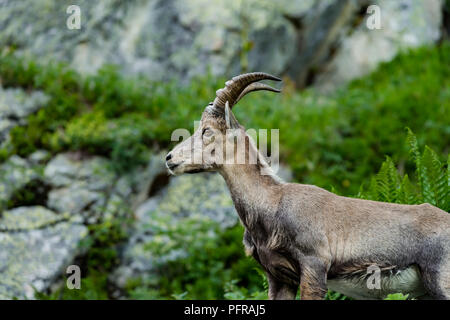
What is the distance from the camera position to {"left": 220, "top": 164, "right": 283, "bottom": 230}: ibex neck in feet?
13.9

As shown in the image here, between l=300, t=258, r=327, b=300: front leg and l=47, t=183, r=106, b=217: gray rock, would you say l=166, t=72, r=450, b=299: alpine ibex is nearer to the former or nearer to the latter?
l=300, t=258, r=327, b=300: front leg

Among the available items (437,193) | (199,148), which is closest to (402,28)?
(437,193)

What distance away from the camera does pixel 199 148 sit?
441 cm

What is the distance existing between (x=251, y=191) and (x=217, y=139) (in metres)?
0.50

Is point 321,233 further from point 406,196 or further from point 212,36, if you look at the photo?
point 212,36

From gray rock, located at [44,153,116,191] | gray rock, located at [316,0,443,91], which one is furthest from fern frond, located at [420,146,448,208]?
gray rock, located at [316,0,443,91]

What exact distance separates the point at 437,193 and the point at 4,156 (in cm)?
777

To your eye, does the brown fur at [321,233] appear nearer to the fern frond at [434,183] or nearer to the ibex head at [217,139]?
the ibex head at [217,139]

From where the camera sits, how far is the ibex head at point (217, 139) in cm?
436

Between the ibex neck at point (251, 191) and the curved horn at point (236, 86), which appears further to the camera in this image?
the curved horn at point (236, 86)

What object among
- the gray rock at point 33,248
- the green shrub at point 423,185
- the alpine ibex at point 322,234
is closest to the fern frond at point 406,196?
the green shrub at point 423,185

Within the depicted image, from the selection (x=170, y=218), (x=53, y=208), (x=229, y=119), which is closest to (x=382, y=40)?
(x=170, y=218)

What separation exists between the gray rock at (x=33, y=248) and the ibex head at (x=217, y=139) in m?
5.14

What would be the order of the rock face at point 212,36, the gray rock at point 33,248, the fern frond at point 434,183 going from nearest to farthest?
the fern frond at point 434,183
the gray rock at point 33,248
the rock face at point 212,36
